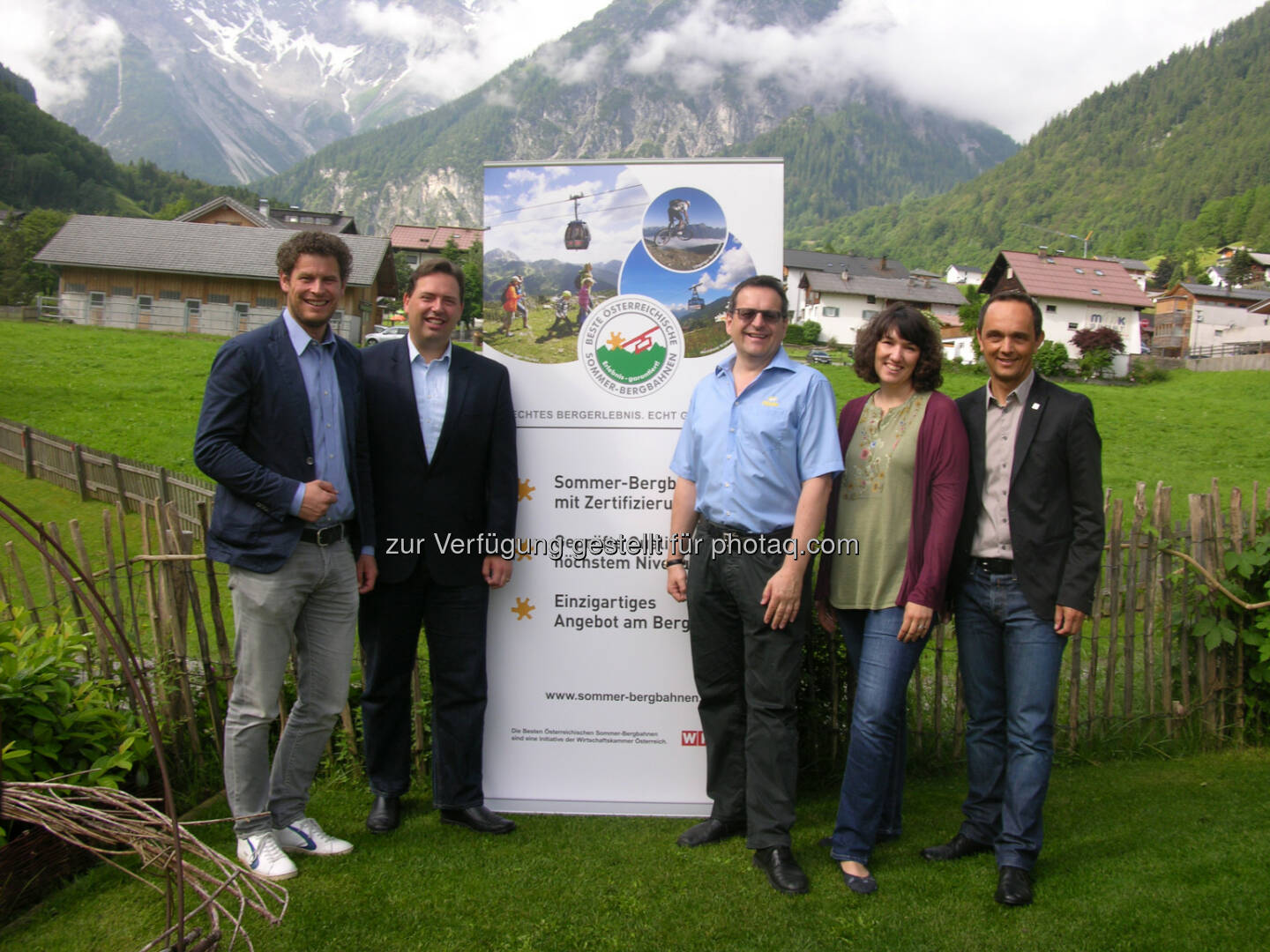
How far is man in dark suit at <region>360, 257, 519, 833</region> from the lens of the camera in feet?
11.9

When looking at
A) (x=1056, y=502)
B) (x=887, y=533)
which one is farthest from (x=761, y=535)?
(x=1056, y=502)

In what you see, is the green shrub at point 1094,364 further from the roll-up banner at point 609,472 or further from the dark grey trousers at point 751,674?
the dark grey trousers at point 751,674

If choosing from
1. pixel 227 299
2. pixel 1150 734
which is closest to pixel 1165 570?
pixel 1150 734

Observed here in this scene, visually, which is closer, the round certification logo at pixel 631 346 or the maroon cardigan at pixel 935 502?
the maroon cardigan at pixel 935 502

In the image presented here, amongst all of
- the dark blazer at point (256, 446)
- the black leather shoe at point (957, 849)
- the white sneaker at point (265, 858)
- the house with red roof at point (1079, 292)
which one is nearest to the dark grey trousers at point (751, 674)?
the black leather shoe at point (957, 849)

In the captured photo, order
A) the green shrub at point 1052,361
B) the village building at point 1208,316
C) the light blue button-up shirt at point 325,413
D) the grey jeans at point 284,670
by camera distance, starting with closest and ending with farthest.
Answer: the grey jeans at point 284,670 < the light blue button-up shirt at point 325,413 < the green shrub at point 1052,361 < the village building at point 1208,316

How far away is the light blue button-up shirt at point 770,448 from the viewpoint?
329 centimetres

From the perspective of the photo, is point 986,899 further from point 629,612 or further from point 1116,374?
point 1116,374

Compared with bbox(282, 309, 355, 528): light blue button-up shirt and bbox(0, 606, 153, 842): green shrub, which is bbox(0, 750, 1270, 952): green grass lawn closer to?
bbox(0, 606, 153, 842): green shrub

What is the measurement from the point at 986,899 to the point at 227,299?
5015 centimetres

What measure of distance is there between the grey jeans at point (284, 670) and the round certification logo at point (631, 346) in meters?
1.49

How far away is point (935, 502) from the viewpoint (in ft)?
10.4

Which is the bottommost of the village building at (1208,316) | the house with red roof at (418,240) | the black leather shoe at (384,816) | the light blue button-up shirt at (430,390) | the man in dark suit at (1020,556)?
the black leather shoe at (384,816)

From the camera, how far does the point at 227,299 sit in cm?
4584
